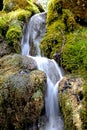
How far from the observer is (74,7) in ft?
28.0

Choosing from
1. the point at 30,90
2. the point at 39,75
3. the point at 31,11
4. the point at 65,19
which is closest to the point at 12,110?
the point at 30,90

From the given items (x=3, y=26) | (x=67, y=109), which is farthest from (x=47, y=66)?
(x=3, y=26)

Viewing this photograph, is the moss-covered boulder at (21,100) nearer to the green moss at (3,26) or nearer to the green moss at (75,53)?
the green moss at (75,53)

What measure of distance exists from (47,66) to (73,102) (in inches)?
64.1

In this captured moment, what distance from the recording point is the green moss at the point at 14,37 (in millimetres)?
8484

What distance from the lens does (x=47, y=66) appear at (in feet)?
24.1

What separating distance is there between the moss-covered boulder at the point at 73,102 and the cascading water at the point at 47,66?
0.30 meters

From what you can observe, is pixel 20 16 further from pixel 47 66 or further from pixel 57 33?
pixel 47 66

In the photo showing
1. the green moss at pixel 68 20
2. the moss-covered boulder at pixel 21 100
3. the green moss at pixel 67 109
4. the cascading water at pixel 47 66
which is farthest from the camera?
the green moss at pixel 68 20

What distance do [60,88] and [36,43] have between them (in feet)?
9.11

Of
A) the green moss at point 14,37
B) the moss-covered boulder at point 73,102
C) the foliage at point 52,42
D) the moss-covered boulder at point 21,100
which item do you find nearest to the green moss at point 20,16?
the green moss at point 14,37

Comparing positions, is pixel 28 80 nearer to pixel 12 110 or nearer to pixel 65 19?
pixel 12 110

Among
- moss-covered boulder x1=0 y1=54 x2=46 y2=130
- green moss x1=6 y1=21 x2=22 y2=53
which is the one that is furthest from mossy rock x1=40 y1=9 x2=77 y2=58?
moss-covered boulder x1=0 y1=54 x2=46 y2=130

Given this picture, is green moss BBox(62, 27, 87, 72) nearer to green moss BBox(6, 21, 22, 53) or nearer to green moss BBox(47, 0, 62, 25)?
green moss BBox(47, 0, 62, 25)
